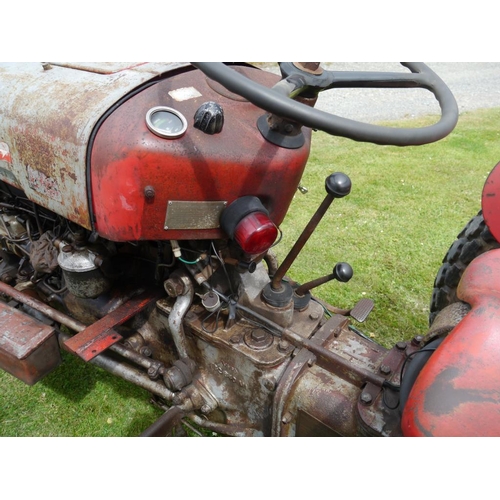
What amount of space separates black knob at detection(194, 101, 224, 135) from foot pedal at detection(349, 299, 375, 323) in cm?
92

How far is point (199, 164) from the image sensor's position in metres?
1.26

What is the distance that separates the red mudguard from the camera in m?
0.89

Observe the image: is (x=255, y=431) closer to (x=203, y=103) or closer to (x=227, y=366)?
(x=227, y=366)

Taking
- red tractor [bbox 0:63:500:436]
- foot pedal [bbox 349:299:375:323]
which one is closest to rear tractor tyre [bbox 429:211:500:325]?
red tractor [bbox 0:63:500:436]

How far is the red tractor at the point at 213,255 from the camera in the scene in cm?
103

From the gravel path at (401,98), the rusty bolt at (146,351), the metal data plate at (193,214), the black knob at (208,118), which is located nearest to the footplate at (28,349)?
the rusty bolt at (146,351)

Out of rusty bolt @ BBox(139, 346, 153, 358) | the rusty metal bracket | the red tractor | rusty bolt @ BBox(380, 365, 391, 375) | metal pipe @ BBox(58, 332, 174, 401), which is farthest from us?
rusty bolt @ BBox(139, 346, 153, 358)

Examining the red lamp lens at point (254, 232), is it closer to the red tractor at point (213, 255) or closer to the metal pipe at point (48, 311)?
the red tractor at point (213, 255)

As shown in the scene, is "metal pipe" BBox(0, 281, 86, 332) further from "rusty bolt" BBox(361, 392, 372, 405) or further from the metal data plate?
"rusty bolt" BBox(361, 392, 372, 405)

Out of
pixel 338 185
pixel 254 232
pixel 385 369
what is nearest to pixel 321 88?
pixel 338 185

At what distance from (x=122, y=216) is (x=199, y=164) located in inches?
10.2

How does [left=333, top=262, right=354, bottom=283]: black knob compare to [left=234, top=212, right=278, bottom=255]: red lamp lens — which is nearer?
[left=234, top=212, right=278, bottom=255]: red lamp lens

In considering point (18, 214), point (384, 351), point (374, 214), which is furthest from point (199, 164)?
point (374, 214)

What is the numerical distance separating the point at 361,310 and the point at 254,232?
0.71m
